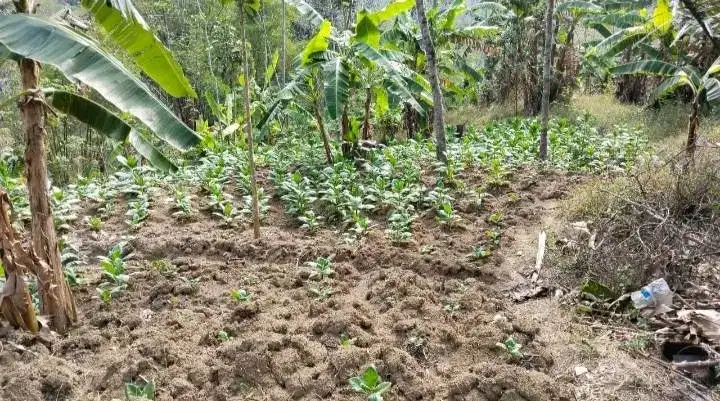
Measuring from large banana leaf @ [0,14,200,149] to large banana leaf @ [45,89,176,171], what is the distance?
1.86 feet

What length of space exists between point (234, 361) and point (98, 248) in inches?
115

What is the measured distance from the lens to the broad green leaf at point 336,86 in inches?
305

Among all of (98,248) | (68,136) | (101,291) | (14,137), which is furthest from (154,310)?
(14,137)

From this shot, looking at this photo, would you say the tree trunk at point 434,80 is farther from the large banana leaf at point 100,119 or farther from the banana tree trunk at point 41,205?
the banana tree trunk at point 41,205

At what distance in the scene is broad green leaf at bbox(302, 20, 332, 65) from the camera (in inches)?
325

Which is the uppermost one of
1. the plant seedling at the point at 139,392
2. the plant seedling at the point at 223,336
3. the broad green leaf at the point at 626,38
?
the broad green leaf at the point at 626,38

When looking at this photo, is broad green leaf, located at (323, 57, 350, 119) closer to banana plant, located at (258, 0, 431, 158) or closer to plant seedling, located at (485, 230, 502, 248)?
banana plant, located at (258, 0, 431, 158)

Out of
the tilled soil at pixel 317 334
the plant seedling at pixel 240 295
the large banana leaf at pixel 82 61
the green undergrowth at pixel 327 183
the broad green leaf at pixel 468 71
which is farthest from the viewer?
the broad green leaf at pixel 468 71

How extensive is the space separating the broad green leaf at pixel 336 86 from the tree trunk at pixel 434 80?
132 centimetres

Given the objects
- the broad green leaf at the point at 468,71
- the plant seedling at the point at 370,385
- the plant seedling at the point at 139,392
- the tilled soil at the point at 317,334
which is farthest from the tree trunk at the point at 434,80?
the broad green leaf at the point at 468,71

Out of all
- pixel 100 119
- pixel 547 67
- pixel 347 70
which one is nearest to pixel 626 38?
pixel 547 67

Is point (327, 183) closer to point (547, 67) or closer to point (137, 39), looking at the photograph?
point (137, 39)

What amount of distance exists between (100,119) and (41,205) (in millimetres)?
713

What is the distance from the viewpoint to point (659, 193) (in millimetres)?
5262
